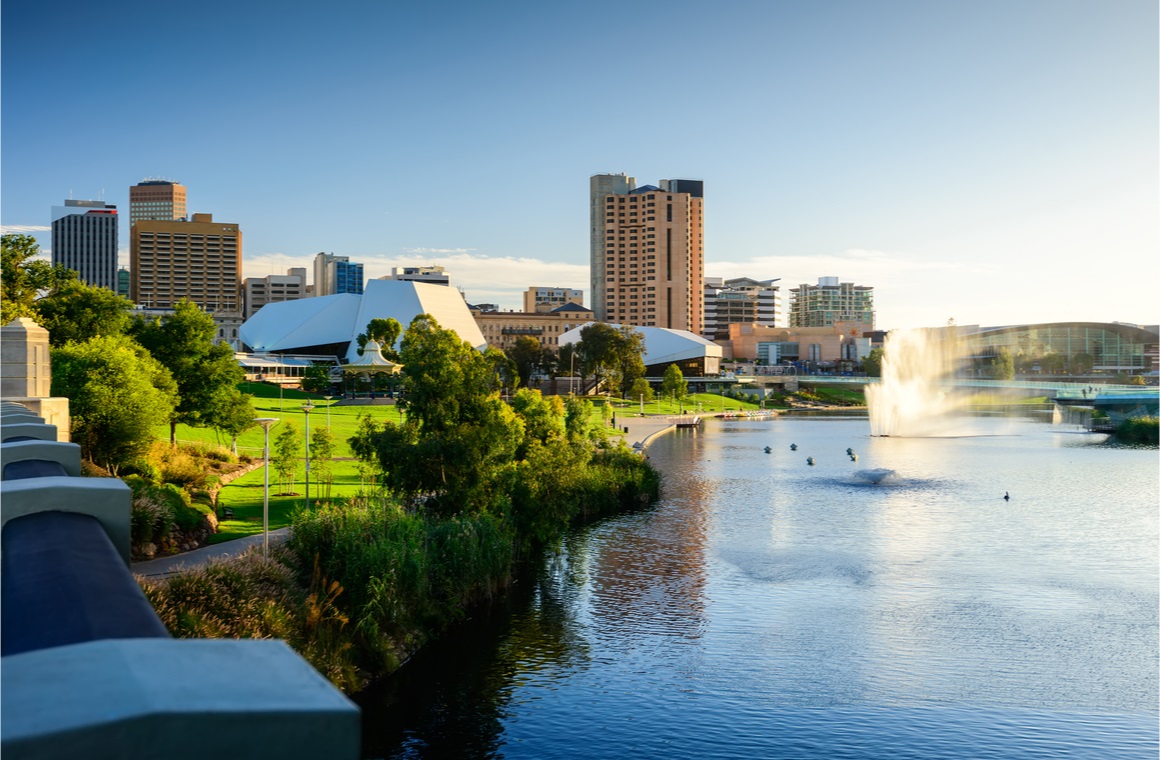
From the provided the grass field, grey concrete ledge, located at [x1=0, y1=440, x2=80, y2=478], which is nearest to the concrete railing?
grey concrete ledge, located at [x1=0, y1=440, x2=80, y2=478]

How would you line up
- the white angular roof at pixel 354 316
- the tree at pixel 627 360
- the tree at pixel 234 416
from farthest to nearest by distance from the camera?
the white angular roof at pixel 354 316 → the tree at pixel 627 360 → the tree at pixel 234 416

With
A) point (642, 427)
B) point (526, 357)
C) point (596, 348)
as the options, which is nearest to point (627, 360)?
point (596, 348)

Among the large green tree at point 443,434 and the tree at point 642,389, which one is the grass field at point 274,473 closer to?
the large green tree at point 443,434

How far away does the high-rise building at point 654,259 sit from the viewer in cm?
19312

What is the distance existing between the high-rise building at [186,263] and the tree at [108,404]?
585 feet

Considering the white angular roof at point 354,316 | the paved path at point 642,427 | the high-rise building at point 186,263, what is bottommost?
the paved path at point 642,427

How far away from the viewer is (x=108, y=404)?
23891mm

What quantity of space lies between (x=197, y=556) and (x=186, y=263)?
7504 inches

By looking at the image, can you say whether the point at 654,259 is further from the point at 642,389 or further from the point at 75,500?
the point at 75,500

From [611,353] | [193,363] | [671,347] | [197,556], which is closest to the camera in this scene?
[197,556]

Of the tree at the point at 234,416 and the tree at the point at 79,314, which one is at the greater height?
the tree at the point at 79,314

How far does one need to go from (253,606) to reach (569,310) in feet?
569

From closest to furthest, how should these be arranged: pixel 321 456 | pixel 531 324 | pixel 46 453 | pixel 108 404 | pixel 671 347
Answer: pixel 46 453, pixel 108 404, pixel 321 456, pixel 671 347, pixel 531 324

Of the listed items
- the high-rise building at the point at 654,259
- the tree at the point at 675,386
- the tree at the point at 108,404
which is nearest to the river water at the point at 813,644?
the tree at the point at 108,404
